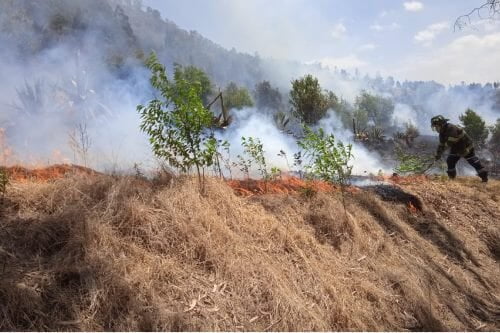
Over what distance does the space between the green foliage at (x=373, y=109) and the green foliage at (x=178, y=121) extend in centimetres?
4332

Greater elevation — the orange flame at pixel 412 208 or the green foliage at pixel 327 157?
the green foliage at pixel 327 157

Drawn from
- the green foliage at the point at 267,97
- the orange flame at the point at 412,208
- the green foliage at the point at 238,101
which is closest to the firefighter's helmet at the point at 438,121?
the orange flame at the point at 412,208

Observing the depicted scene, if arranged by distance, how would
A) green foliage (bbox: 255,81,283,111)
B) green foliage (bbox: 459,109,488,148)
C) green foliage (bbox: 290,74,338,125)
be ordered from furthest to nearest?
green foliage (bbox: 255,81,283,111) < green foliage (bbox: 459,109,488,148) < green foliage (bbox: 290,74,338,125)

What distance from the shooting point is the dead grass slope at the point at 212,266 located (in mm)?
2814

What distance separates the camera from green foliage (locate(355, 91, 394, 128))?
5091 centimetres

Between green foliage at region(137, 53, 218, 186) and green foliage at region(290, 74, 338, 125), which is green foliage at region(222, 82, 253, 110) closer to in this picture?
green foliage at region(290, 74, 338, 125)

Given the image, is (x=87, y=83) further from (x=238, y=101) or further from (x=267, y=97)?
(x=267, y=97)

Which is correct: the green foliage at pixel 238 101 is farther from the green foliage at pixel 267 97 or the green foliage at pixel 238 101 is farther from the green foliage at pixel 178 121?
the green foliage at pixel 178 121

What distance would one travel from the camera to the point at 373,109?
176 feet

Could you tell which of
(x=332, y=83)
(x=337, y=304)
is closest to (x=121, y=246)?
(x=337, y=304)

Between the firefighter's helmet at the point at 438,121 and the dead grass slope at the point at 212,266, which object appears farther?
the firefighter's helmet at the point at 438,121

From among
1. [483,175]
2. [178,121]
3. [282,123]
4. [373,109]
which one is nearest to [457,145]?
[483,175]

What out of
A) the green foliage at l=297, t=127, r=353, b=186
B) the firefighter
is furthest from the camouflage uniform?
the green foliage at l=297, t=127, r=353, b=186

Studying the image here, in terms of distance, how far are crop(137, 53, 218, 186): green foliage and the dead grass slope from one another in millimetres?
419
